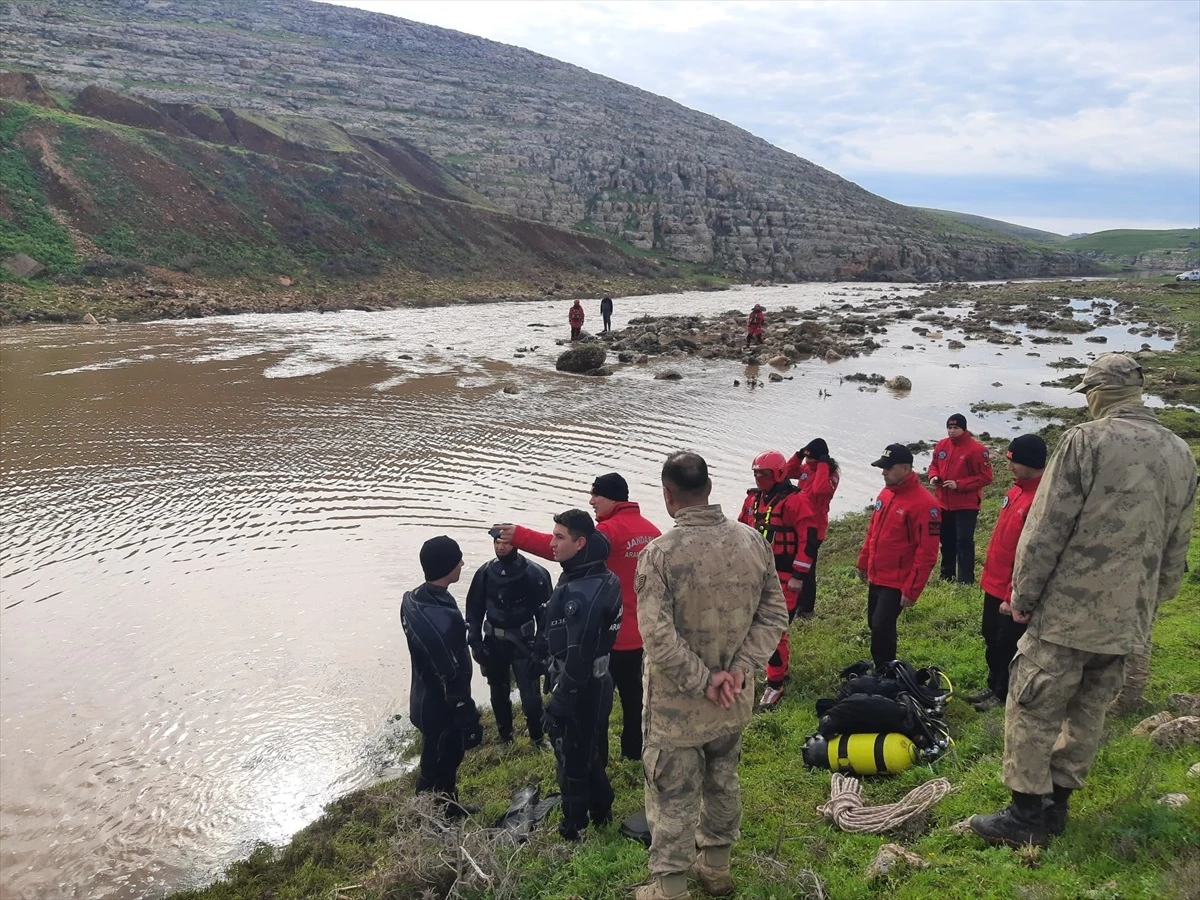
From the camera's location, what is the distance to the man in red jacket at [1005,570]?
5.91m

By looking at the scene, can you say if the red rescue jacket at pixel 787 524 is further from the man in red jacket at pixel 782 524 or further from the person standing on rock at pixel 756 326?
the person standing on rock at pixel 756 326

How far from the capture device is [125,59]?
250 ft

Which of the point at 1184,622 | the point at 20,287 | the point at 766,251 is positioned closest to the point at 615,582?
the point at 1184,622

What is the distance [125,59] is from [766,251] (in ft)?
239

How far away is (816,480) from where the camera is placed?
25.5 ft

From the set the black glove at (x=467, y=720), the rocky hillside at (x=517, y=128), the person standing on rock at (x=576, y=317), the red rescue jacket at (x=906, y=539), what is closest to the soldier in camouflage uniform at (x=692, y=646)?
the black glove at (x=467, y=720)

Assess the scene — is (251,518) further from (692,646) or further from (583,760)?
(692,646)

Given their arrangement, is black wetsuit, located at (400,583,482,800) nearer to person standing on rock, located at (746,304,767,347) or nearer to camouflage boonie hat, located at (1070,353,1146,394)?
camouflage boonie hat, located at (1070,353,1146,394)

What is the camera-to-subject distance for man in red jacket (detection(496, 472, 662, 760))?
5.38 metres

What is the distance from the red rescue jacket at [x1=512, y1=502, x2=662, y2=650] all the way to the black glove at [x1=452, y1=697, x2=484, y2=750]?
115 cm

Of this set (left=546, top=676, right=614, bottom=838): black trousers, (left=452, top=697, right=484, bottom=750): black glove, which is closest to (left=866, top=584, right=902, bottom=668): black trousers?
(left=546, top=676, right=614, bottom=838): black trousers

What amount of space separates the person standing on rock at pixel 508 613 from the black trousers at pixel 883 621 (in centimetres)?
295

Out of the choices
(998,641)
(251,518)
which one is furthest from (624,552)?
(251,518)

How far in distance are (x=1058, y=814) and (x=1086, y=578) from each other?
1.34 m
